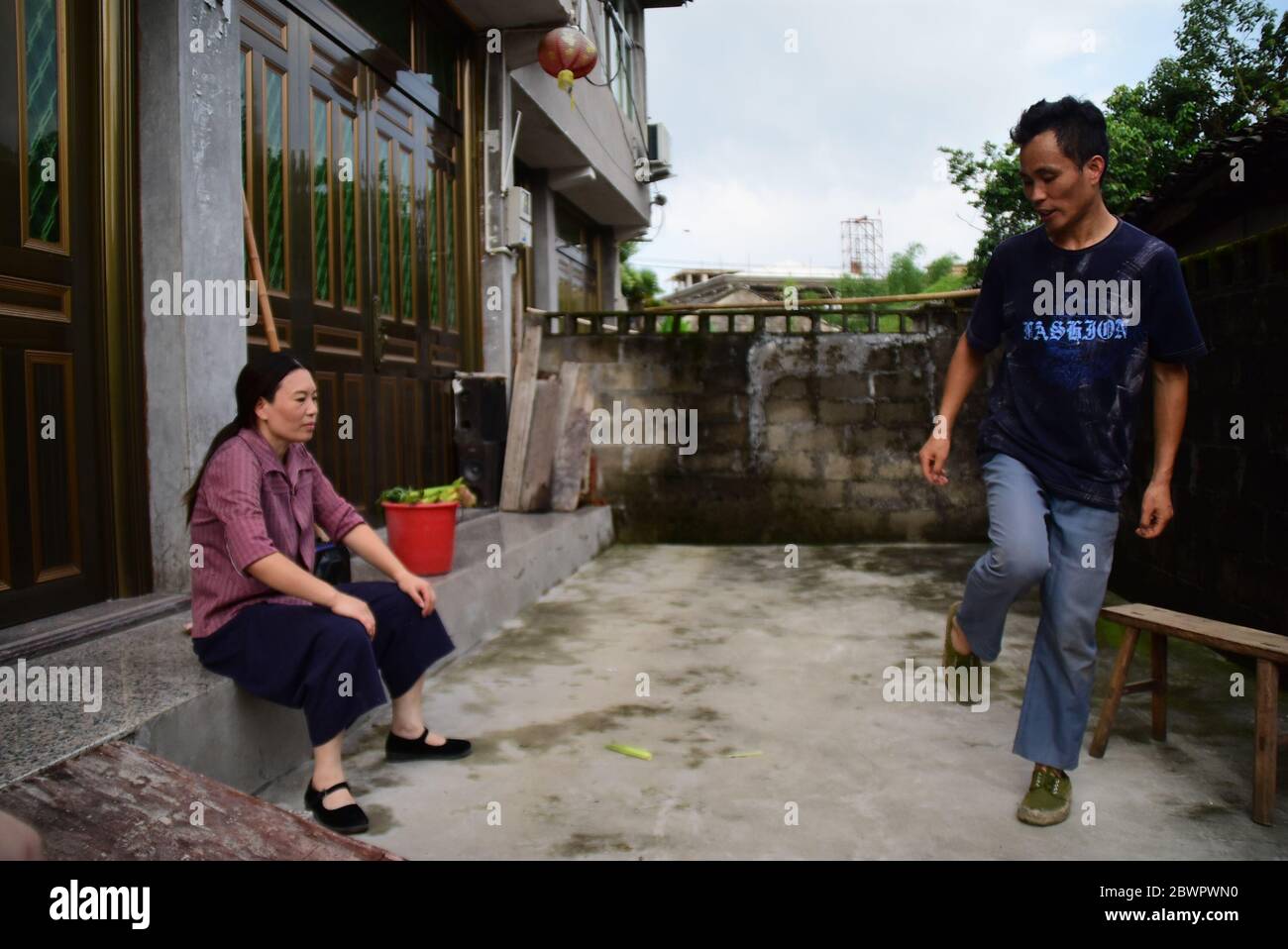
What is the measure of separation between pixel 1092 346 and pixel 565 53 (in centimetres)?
563

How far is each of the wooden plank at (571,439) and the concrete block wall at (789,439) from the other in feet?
1.57

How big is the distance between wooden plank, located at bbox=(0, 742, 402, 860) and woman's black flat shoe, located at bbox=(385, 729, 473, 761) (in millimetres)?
957

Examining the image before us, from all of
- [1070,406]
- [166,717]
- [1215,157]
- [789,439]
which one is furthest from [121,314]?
[1215,157]

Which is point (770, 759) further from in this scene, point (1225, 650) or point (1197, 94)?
point (1197, 94)

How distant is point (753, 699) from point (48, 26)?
3486 mm

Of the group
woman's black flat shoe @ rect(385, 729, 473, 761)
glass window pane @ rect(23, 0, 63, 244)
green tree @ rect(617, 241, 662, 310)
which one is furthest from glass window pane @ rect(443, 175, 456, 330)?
green tree @ rect(617, 241, 662, 310)

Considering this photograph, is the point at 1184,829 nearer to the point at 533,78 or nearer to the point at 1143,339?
the point at 1143,339

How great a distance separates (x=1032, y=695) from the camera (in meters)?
2.85

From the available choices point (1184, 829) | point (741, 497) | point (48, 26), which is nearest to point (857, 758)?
point (1184, 829)

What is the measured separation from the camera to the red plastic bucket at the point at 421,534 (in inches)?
179

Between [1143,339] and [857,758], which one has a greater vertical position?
[1143,339]

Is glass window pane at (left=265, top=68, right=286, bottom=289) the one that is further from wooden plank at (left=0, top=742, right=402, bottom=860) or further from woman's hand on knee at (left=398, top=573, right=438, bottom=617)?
wooden plank at (left=0, top=742, right=402, bottom=860)

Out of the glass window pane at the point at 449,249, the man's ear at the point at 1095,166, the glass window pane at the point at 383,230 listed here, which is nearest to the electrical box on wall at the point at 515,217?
the glass window pane at the point at 449,249

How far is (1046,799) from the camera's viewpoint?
2.72 m
